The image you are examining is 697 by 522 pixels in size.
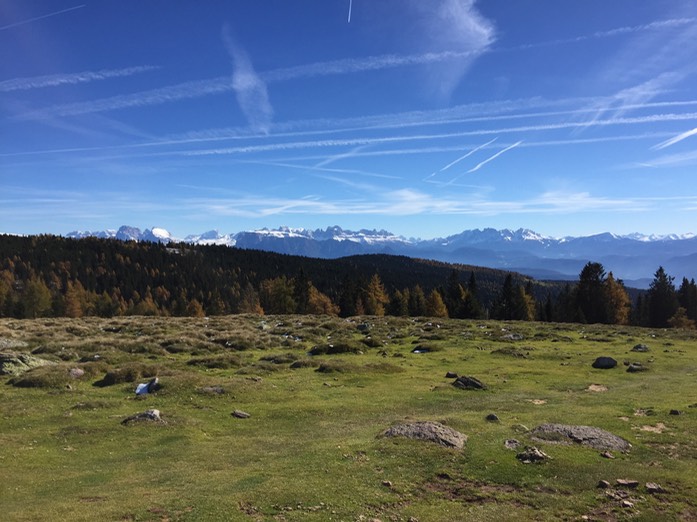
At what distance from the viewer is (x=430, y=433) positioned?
63.3ft

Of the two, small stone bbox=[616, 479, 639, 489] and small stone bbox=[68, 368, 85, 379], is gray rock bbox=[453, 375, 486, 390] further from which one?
small stone bbox=[68, 368, 85, 379]

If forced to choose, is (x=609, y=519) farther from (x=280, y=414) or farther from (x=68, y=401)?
(x=68, y=401)

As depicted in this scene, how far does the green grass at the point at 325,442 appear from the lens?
13398mm

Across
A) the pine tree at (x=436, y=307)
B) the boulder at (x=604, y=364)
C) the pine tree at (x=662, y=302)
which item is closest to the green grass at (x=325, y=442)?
the boulder at (x=604, y=364)

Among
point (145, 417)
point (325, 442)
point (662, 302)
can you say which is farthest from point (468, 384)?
point (662, 302)

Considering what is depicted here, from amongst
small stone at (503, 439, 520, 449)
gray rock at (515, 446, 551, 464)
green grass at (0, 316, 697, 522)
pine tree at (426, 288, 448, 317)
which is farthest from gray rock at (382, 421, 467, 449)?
pine tree at (426, 288, 448, 317)

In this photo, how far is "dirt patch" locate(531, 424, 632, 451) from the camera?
1869 centimetres

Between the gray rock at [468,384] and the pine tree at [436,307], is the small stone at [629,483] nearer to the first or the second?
the gray rock at [468,384]

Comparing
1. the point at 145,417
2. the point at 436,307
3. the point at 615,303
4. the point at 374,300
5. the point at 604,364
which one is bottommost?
the point at 145,417

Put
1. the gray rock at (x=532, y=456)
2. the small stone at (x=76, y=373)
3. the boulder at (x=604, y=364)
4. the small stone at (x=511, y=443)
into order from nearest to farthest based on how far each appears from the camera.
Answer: the gray rock at (x=532, y=456) < the small stone at (x=511, y=443) < the small stone at (x=76, y=373) < the boulder at (x=604, y=364)

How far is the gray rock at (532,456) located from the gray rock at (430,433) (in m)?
2.45

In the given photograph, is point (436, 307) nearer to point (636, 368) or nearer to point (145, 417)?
point (636, 368)

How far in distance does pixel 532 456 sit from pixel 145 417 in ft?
62.0

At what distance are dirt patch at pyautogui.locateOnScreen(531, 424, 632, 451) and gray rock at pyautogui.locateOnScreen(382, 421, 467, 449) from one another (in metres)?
3.71
